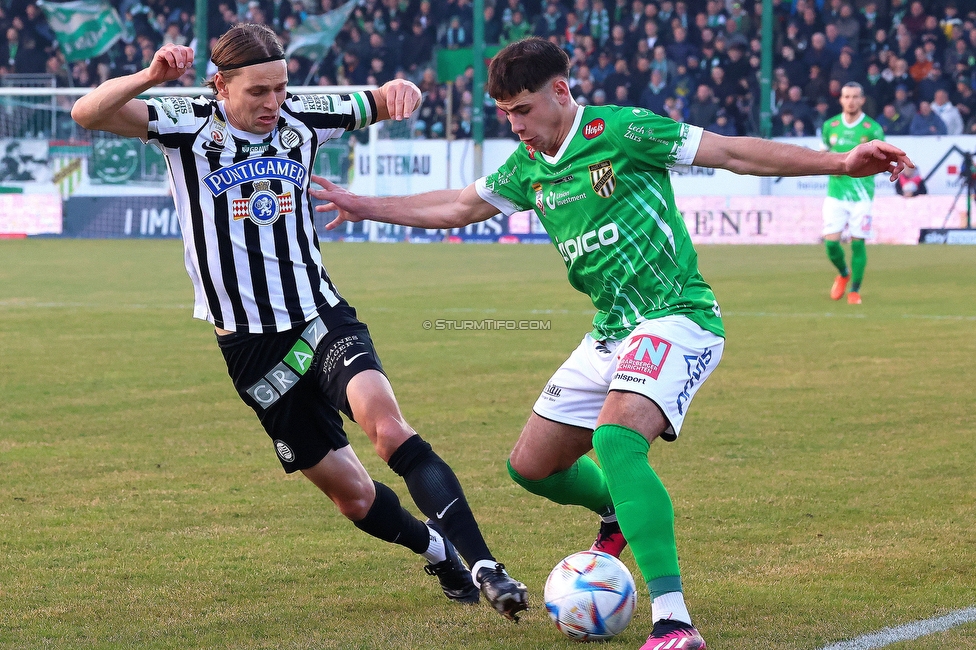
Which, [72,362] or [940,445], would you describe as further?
[72,362]

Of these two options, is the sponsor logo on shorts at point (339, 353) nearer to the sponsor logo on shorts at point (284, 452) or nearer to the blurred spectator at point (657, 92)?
the sponsor logo on shorts at point (284, 452)

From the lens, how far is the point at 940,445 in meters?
6.62

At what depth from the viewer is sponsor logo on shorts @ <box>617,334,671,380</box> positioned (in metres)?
3.89

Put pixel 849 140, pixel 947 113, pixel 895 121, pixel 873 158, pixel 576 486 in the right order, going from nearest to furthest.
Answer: pixel 873 158, pixel 576 486, pixel 849 140, pixel 947 113, pixel 895 121

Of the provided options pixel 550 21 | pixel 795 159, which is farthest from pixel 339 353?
pixel 550 21

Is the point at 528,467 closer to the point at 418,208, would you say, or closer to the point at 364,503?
the point at 364,503

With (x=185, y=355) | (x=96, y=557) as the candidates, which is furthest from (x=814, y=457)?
(x=185, y=355)

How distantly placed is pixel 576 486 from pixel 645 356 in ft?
2.62

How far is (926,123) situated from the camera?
78.6 feet

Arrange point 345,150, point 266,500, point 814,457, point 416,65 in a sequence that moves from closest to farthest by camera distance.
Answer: point 266,500
point 814,457
point 345,150
point 416,65

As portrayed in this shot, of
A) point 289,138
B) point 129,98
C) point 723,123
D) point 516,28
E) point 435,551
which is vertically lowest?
point 435,551

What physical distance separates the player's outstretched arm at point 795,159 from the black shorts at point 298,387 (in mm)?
1290

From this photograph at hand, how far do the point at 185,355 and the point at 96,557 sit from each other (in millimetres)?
5592

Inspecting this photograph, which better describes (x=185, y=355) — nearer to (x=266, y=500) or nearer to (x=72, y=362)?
(x=72, y=362)
